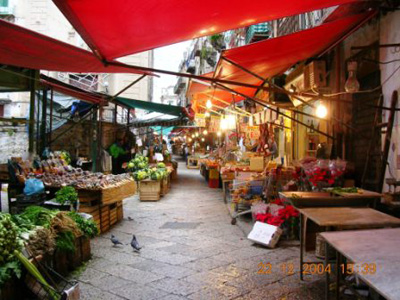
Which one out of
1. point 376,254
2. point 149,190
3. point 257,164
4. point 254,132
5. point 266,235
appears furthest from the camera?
point 254,132

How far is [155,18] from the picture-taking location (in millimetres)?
3486

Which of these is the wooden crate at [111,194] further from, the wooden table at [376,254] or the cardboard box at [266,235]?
the wooden table at [376,254]

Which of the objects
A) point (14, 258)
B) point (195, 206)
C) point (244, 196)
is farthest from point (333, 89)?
point (14, 258)

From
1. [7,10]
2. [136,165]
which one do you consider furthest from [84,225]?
[7,10]

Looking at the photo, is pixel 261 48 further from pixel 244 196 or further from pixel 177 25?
pixel 244 196

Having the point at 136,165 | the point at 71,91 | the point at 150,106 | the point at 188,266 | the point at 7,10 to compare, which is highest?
the point at 7,10

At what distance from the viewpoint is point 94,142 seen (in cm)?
1328

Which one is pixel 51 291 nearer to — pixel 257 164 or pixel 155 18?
pixel 155 18

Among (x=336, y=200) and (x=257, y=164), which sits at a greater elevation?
(x=257, y=164)

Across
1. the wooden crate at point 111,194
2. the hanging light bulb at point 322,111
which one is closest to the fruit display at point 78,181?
the wooden crate at point 111,194

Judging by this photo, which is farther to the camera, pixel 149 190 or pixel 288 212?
pixel 149 190

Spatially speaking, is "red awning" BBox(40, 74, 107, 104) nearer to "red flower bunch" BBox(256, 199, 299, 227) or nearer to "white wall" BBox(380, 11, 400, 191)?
"red flower bunch" BBox(256, 199, 299, 227)

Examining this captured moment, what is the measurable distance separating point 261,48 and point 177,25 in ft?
7.12

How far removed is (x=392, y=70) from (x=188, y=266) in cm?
446
